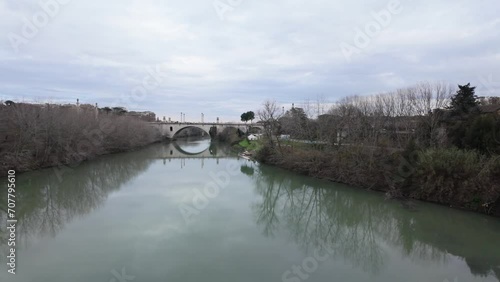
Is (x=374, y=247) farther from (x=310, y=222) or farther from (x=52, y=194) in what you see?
(x=52, y=194)

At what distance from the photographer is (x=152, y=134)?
60.2 metres

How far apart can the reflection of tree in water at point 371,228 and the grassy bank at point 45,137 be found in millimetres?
16956

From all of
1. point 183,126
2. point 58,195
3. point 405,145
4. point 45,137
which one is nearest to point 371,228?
point 405,145

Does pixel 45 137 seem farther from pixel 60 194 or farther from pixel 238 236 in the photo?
pixel 238 236

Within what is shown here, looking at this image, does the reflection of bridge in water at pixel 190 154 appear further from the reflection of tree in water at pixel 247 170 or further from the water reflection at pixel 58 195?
the water reflection at pixel 58 195

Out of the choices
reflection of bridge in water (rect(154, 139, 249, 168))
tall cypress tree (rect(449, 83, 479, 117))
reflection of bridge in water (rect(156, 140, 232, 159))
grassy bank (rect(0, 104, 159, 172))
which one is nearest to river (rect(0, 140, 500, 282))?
grassy bank (rect(0, 104, 159, 172))

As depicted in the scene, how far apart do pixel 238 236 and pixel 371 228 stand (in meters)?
5.89

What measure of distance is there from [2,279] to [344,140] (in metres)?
22.7

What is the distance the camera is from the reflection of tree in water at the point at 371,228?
36.2 feet

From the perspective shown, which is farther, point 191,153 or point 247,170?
point 191,153

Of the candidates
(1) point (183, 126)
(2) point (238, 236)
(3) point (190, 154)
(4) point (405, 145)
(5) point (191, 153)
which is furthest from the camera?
(1) point (183, 126)

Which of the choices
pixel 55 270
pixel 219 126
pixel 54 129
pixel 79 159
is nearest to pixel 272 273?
pixel 55 270

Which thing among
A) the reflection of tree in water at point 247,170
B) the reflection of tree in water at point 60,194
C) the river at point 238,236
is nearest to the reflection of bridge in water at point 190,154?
the reflection of tree in water at point 247,170

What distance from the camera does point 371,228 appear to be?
14.1m
